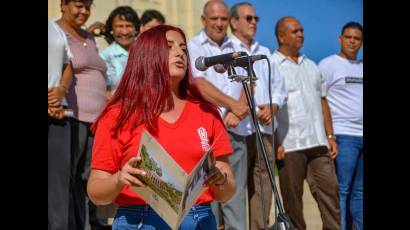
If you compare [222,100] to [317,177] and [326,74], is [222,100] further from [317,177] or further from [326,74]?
[326,74]

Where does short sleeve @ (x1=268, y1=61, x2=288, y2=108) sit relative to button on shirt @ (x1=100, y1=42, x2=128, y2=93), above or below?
below

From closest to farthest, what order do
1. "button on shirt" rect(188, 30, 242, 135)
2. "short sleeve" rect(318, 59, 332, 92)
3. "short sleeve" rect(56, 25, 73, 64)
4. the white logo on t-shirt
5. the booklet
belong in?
the booklet, the white logo on t-shirt, "short sleeve" rect(56, 25, 73, 64), "button on shirt" rect(188, 30, 242, 135), "short sleeve" rect(318, 59, 332, 92)

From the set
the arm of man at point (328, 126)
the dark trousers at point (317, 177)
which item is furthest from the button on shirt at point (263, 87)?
the arm of man at point (328, 126)

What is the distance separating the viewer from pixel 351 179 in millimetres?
6645

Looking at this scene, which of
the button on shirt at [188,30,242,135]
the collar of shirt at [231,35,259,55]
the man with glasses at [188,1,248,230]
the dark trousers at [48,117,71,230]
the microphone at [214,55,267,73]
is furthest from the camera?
the collar of shirt at [231,35,259,55]

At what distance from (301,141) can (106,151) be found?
11.6 feet

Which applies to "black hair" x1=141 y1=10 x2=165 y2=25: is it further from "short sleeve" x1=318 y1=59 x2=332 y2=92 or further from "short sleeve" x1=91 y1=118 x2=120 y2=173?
"short sleeve" x1=91 y1=118 x2=120 y2=173

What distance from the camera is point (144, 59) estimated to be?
3.14 m

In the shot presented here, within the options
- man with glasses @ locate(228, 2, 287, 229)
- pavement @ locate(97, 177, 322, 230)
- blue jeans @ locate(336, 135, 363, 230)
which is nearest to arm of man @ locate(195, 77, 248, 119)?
man with glasses @ locate(228, 2, 287, 229)

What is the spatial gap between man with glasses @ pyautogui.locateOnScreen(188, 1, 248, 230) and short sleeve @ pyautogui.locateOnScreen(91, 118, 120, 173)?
2.37 m

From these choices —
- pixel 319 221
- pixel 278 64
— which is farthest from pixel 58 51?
pixel 319 221

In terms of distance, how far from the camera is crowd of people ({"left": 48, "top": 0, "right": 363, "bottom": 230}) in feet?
9.95
